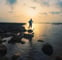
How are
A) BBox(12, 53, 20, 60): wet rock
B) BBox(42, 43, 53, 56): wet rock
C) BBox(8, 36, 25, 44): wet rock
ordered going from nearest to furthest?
BBox(12, 53, 20, 60): wet rock, BBox(42, 43, 53, 56): wet rock, BBox(8, 36, 25, 44): wet rock

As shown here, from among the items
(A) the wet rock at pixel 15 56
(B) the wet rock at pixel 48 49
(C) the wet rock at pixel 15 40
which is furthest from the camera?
(C) the wet rock at pixel 15 40

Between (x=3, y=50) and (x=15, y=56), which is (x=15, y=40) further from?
(x=15, y=56)

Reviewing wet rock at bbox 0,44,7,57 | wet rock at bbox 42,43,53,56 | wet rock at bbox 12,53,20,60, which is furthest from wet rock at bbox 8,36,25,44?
wet rock at bbox 42,43,53,56

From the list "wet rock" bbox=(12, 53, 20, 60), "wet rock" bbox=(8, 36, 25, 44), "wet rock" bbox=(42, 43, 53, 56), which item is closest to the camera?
"wet rock" bbox=(12, 53, 20, 60)

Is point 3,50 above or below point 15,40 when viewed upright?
below

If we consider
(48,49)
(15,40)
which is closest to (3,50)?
(15,40)

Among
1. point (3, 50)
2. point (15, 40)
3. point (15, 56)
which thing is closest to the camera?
point (15, 56)

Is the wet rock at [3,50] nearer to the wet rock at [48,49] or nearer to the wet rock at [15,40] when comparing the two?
the wet rock at [15,40]

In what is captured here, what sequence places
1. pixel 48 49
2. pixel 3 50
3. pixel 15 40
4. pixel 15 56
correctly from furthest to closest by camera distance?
pixel 15 40 < pixel 48 49 < pixel 3 50 < pixel 15 56

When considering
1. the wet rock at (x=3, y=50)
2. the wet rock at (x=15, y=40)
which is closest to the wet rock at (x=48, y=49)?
the wet rock at (x=15, y=40)

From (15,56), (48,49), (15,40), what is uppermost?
(15,40)

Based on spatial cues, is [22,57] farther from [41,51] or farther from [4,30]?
[4,30]

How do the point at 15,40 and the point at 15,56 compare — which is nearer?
the point at 15,56

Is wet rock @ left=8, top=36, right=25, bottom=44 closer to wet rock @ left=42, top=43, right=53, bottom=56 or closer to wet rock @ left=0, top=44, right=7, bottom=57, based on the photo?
wet rock @ left=0, top=44, right=7, bottom=57
